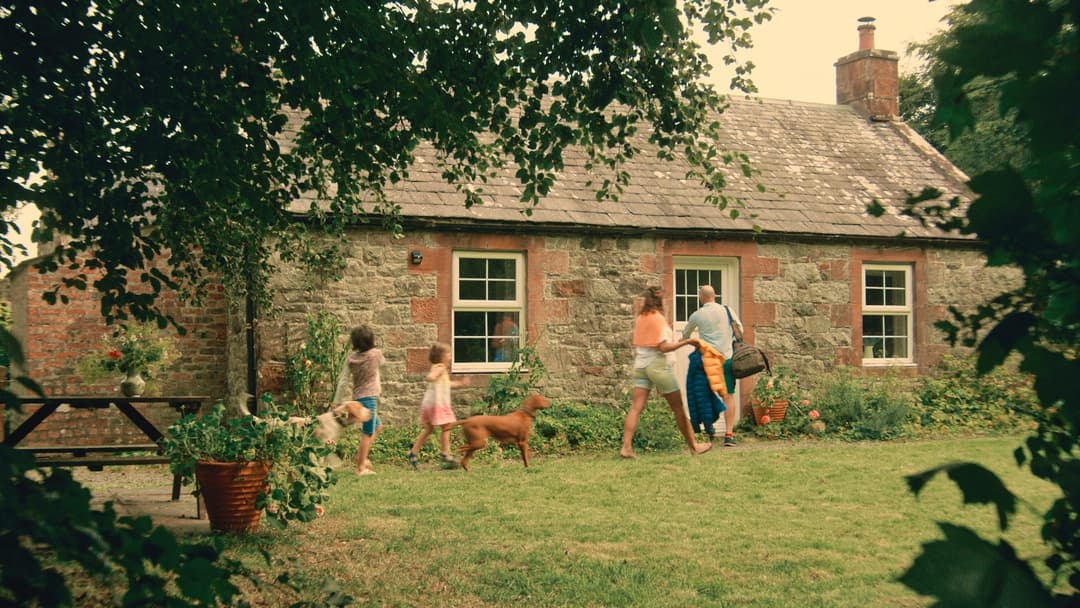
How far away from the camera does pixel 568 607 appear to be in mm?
4645

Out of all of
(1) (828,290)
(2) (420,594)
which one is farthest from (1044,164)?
(1) (828,290)

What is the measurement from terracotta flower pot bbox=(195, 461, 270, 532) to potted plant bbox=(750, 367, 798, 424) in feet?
26.8

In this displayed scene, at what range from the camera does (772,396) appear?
502 inches

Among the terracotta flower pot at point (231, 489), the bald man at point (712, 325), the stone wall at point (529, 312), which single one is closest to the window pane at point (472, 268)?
the stone wall at point (529, 312)

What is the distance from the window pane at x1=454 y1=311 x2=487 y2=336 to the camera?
12047 millimetres

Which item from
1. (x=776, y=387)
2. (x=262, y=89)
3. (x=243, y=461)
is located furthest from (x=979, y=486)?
(x=776, y=387)

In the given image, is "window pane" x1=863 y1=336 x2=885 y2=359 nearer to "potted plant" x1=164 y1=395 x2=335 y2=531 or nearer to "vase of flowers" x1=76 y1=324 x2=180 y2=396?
"vase of flowers" x1=76 y1=324 x2=180 y2=396

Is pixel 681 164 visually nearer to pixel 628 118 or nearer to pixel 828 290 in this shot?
pixel 828 290

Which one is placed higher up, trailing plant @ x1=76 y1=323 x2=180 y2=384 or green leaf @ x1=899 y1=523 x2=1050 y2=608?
green leaf @ x1=899 y1=523 x2=1050 y2=608

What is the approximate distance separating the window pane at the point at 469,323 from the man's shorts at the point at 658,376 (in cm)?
276

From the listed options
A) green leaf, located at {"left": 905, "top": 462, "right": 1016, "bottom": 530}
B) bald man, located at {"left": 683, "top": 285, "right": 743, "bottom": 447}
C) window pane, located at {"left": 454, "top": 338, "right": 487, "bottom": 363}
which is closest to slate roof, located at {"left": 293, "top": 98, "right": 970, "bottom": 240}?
bald man, located at {"left": 683, "top": 285, "right": 743, "bottom": 447}

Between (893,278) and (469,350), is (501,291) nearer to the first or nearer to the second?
(469,350)

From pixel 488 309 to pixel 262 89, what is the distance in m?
7.65

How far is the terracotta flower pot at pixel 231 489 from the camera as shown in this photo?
20.1 feet
